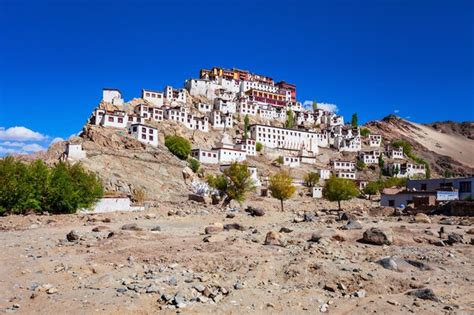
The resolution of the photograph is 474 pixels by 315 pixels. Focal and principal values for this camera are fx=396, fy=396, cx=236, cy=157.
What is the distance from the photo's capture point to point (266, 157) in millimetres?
110375

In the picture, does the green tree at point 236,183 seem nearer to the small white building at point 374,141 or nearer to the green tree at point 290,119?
the green tree at point 290,119

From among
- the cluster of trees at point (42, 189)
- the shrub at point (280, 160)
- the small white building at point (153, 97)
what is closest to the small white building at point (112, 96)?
the small white building at point (153, 97)

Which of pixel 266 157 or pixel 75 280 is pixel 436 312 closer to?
pixel 75 280

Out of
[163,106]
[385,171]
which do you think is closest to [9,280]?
[163,106]

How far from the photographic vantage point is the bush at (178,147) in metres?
85.5

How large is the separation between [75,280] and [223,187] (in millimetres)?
38847

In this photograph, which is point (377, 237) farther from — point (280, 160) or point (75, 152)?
point (280, 160)

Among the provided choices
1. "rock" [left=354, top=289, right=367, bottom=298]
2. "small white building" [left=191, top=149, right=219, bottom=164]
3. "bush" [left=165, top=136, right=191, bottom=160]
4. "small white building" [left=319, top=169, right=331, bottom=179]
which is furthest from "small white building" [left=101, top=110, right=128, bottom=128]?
"rock" [left=354, top=289, right=367, bottom=298]

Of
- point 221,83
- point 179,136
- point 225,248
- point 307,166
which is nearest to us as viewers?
point 225,248

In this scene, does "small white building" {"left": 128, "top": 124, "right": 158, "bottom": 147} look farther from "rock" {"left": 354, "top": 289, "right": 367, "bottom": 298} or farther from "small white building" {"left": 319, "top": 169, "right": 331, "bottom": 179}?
"rock" {"left": 354, "top": 289, "right": 367, "bottom": 298}

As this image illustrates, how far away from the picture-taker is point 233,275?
48.6 ft

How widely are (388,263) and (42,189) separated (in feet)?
107

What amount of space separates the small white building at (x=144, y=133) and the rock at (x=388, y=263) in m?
70.9

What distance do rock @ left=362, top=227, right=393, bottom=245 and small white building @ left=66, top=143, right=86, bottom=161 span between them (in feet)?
180
